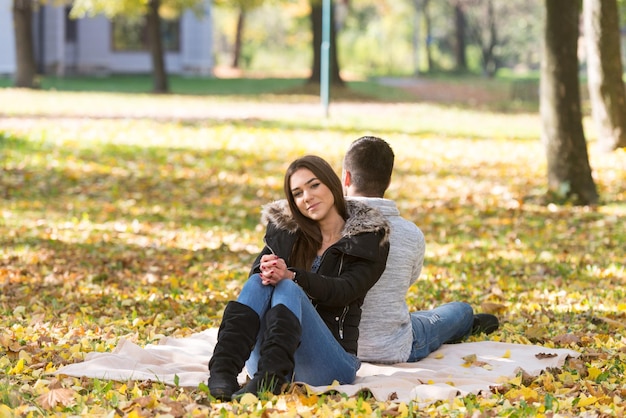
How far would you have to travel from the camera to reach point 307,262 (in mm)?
5137

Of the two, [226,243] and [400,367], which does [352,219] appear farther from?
[226,243]

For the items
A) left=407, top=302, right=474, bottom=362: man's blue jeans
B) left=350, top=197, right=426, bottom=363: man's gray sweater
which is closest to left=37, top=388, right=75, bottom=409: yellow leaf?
left=350, top=197, right=426, bottom=363: man's gray sweater

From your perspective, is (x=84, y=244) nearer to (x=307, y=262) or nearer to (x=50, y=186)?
(x=50, y=186)

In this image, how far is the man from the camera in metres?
5.18

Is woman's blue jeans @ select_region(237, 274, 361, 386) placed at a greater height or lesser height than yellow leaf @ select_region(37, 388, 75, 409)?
greater

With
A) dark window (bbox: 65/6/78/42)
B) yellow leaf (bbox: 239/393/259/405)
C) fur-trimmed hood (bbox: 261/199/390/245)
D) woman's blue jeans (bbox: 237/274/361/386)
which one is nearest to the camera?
yellow leaf (bbox: 239/393/259/405)

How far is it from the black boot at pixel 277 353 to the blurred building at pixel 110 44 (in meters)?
39.2

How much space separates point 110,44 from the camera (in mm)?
44219

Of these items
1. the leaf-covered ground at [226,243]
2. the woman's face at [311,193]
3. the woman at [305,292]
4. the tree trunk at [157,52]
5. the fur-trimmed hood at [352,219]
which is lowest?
the leaf-covered ground at [226,243]

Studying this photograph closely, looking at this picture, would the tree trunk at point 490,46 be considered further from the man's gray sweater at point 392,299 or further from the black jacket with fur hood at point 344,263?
the black jacket with fur hood at point 344,263

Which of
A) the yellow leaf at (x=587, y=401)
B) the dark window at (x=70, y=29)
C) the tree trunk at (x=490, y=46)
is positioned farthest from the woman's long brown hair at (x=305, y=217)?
the tree trunk at (x=490, y=46)

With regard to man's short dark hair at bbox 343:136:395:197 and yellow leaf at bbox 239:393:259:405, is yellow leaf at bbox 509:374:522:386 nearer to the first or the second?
man's short dark hair at bbox 343:136:395:197

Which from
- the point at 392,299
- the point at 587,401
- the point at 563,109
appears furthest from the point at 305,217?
the point at 563,109

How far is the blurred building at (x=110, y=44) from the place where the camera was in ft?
140
